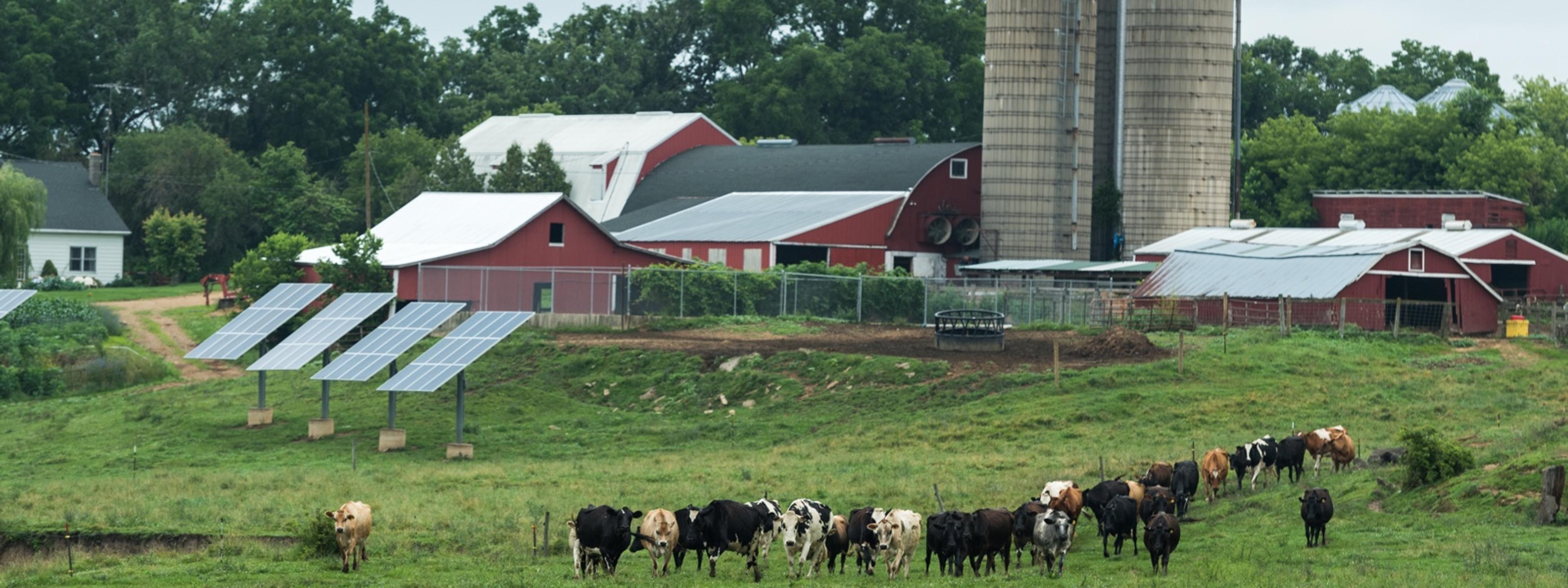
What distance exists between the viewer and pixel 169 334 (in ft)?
224

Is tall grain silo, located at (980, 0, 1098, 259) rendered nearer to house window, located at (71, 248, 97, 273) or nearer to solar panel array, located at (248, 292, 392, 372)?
solar panel array, located at (248, 292, 392, 372)

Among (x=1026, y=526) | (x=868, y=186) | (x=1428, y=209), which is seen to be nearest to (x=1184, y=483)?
(x=1026, y=526)

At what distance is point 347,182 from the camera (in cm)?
11475

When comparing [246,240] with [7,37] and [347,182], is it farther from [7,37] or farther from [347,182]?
[7,37]

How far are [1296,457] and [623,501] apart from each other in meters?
11.6

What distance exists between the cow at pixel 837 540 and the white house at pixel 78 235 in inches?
2663

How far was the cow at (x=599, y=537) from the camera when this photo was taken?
2502 cm

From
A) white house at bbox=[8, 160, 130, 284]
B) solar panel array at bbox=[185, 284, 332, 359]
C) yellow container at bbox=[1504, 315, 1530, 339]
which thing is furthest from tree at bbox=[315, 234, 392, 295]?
yellow container at bbox=[1504, 315, 1530, 339]

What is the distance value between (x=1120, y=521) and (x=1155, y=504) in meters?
1.01

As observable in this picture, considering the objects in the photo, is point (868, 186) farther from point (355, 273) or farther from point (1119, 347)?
point (1119, 347)

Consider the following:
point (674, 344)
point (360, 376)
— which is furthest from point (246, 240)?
point (360, 376)

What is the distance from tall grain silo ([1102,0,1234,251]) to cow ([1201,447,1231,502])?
1891 inches

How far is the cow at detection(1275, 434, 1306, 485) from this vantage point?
3325cm

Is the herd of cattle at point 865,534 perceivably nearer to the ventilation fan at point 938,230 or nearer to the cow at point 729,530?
the cow at point 729,530
